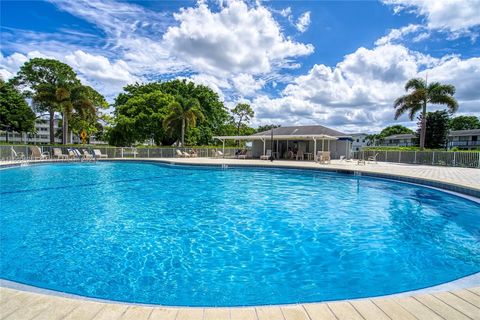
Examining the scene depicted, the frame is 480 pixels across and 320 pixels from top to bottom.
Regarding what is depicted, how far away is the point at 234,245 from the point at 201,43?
49.2 feet

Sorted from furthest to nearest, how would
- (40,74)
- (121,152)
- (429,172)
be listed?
(40,74)
(121,152)
(429,172)

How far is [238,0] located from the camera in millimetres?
12492

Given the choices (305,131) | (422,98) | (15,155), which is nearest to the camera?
(15,155)

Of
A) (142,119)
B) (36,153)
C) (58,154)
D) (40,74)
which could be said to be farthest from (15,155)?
(40,74)

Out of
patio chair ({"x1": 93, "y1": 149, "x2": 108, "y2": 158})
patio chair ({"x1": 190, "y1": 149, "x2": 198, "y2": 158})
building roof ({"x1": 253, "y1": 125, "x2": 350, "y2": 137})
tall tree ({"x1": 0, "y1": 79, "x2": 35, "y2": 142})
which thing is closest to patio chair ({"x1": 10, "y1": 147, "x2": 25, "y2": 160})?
patio chair ({"x1": 93, "y1": 149, "x2": 108, "y2": 158})

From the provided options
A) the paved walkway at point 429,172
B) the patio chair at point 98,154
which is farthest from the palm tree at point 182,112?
the paved walkway at point 429,172

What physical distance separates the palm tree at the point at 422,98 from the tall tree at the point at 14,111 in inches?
1465

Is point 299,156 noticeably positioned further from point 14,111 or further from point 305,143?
point 14,111

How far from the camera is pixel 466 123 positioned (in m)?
68.8

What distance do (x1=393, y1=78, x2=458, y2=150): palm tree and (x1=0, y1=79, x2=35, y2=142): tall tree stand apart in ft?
122

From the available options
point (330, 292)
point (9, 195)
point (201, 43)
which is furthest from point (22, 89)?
point (330, 292)

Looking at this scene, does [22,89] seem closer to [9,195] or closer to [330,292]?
[9,195]

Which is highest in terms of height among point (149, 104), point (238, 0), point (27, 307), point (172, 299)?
point (238, 0)

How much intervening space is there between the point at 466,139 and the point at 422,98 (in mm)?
34888
